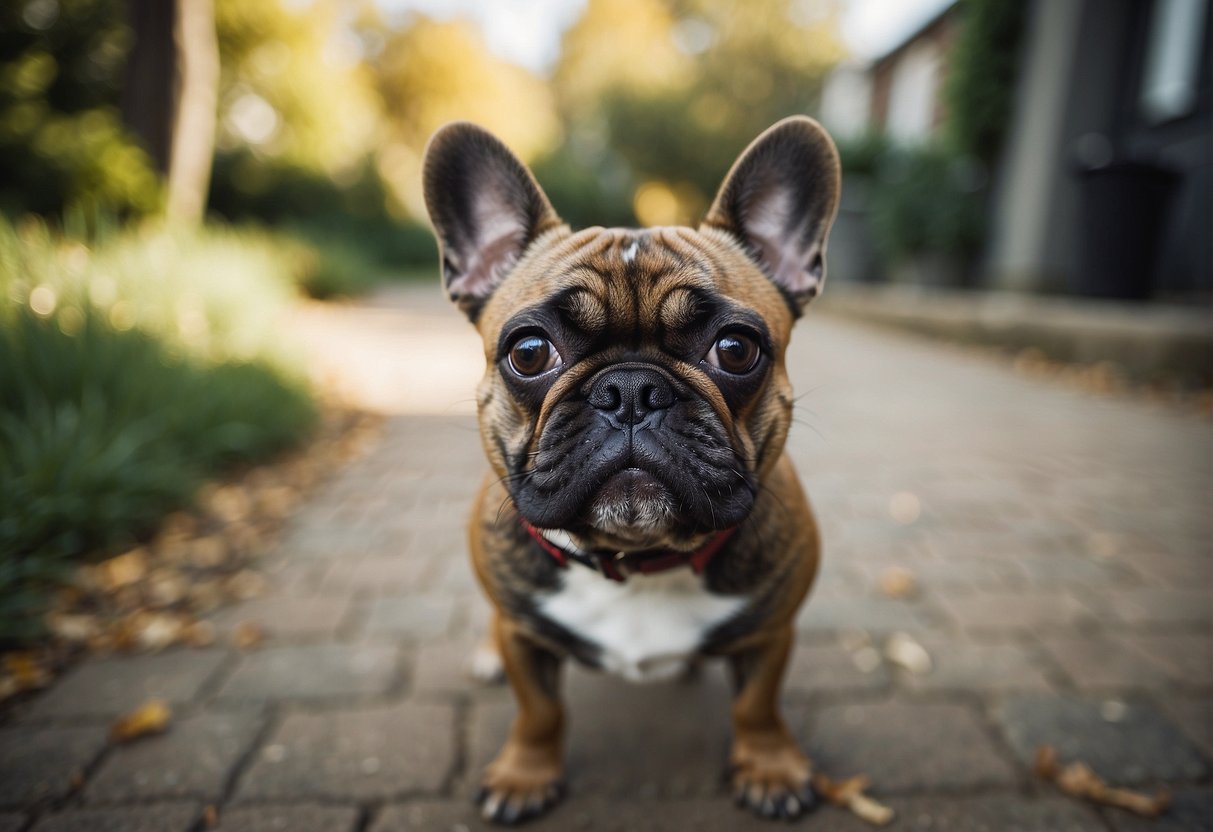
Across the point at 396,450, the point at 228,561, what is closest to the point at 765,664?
the point at 228,561

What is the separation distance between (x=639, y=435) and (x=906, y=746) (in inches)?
52.2

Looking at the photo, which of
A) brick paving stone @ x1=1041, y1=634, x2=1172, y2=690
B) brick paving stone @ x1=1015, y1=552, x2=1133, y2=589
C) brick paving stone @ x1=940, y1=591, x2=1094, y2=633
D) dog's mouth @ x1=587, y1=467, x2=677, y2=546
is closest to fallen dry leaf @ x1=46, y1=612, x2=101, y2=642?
dog's mouth @ x1=587, y1=467, x2=677, y2=546

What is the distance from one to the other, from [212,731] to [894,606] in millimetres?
2447

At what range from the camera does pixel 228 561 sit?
3.12 m

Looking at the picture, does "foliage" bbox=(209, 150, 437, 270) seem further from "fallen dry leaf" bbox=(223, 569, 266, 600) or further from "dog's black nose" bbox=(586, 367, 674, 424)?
"dog's black nose" bbox=(586, 367, 674, 424)

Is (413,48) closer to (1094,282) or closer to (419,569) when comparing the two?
(1094,282)

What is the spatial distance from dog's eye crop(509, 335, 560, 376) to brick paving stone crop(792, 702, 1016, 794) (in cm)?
135

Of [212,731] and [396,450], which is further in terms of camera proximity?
[396,450]

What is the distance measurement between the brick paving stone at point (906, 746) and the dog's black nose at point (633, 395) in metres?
1.21

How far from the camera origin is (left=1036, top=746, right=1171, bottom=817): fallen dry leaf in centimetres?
171

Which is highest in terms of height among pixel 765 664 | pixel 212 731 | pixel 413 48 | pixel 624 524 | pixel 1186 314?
pixel 413 48

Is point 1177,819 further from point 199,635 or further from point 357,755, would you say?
point 199,635

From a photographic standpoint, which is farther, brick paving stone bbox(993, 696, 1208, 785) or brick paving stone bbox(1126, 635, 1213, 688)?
brick paving stone bbox(1126, 635, 1213, 688)

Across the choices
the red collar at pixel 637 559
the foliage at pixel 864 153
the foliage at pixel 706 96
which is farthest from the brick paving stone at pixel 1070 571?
the foliage at pixel 706 96
